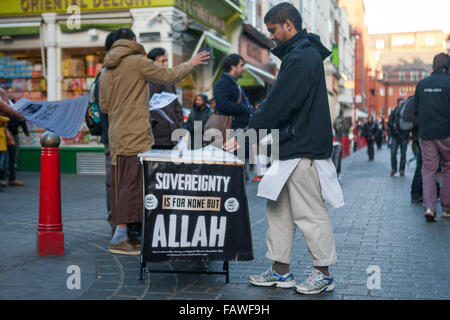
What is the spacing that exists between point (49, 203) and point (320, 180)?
2412mm

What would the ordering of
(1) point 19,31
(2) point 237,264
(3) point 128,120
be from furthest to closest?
(1) point 19,31, (3) point 128,120, (2) point 237,264

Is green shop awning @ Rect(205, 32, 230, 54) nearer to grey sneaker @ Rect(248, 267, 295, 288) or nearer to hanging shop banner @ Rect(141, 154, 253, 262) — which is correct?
hanging shop banner @ Rect(141, 154, 253, 262)

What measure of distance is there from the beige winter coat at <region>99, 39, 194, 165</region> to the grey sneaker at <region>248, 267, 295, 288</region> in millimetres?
1574

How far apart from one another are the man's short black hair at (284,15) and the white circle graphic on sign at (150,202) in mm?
1435

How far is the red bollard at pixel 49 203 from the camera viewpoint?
16.2ft

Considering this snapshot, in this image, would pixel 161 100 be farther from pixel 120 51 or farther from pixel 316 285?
pixel 316 285

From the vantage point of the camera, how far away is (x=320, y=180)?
12.8 feet

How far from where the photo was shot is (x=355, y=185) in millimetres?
12227

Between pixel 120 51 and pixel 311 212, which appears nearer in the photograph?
pixel 311 212

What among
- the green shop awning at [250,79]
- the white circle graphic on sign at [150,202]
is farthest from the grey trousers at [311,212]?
the green shop awning at [250,79]

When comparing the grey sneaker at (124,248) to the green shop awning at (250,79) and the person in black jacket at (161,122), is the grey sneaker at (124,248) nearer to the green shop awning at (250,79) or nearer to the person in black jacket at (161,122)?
the person in black jacket at (161,122)

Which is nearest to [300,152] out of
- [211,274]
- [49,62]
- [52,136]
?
[211,274]

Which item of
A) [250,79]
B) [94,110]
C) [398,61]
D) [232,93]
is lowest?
[94,110]

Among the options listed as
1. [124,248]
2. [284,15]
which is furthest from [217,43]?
[284,15]
